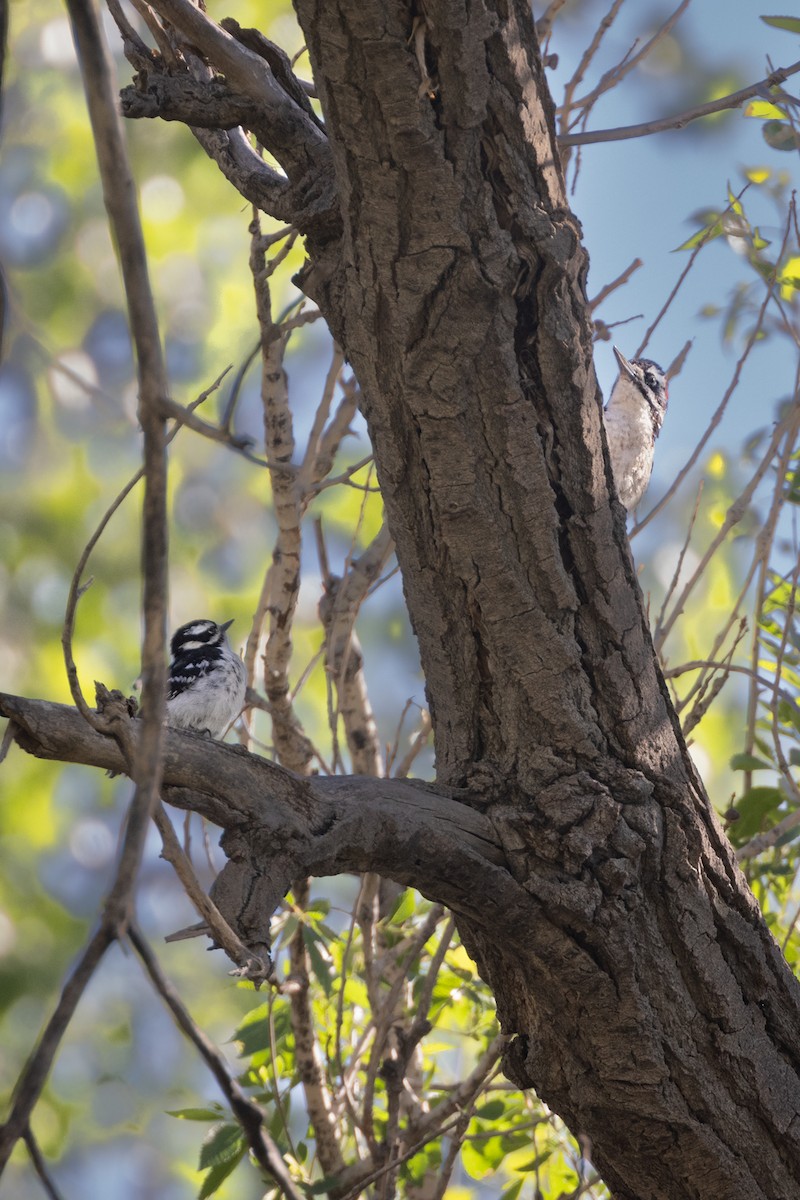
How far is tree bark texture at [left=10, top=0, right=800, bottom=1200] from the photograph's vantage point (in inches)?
40.0

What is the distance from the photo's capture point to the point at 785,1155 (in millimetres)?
1163

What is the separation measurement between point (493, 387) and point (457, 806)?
41 centimetres

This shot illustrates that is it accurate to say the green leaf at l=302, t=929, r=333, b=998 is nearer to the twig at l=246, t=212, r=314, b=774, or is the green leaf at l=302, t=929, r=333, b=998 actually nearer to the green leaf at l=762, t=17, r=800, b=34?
the twig at l=246, t=212, r=314, b=774

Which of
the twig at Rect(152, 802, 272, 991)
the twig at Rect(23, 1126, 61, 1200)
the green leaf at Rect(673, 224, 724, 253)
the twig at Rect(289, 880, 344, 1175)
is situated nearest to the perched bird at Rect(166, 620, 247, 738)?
the twig at Rect(289, 880, 344, 1175)

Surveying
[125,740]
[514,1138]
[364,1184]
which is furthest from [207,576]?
[125,740]

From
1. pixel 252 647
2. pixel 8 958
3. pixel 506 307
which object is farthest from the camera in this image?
pixel 8 958

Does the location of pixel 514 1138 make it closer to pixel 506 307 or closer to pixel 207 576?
pixel 506 307

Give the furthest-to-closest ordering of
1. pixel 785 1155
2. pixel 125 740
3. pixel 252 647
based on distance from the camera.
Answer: pixel 252 647, pixel 785 1155, pixel 125 740

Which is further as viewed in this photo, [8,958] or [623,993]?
[8,958]

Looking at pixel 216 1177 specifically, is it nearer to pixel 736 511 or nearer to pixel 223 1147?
pixel 223 1147

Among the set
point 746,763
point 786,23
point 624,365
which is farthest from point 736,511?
point 624,365

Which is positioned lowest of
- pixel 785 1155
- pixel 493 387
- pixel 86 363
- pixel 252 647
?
pixel 785 1155

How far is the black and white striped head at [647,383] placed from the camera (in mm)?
2275

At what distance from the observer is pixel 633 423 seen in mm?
2211
